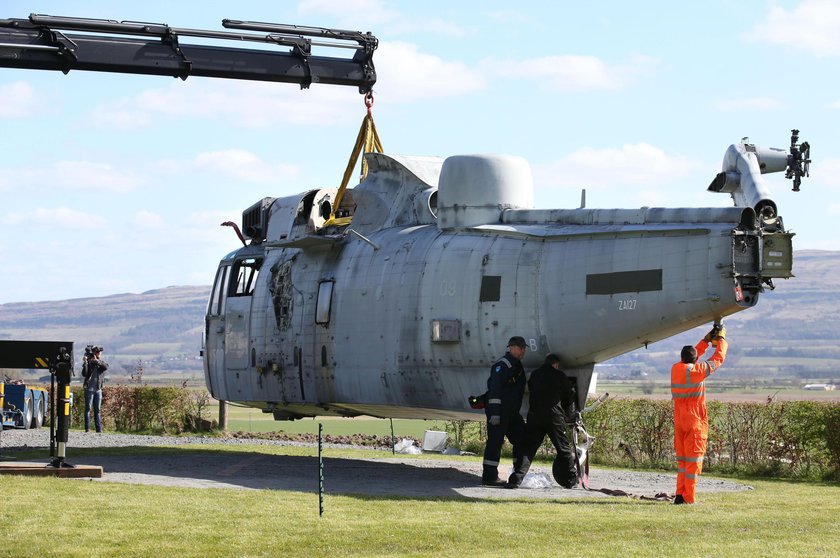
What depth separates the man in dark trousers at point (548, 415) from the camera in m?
17.7

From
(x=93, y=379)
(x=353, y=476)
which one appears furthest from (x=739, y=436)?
(x=93, y=379)

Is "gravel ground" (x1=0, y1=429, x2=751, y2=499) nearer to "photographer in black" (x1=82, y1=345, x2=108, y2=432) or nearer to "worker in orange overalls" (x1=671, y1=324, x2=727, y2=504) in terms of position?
"worker in orange overalls" (x1=671, y1=324, x2=727, y2=504)

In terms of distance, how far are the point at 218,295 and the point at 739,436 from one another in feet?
37.0

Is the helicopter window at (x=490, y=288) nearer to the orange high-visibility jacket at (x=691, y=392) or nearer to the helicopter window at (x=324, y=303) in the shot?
the orange high-visibility jacket at (x=691, y=392)

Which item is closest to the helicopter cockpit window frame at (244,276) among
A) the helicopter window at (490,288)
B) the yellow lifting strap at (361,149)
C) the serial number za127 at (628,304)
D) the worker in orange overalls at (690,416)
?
the yellow lifting strap at (361,149)

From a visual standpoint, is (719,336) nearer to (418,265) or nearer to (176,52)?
(418,265)

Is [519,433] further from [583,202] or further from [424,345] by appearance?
[583,202]

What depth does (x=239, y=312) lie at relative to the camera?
24172 millimetres

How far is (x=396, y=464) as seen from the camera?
2341 centimetres

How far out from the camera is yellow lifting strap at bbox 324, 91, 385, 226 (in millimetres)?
23397

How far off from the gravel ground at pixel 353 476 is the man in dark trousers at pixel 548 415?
14.7 inches

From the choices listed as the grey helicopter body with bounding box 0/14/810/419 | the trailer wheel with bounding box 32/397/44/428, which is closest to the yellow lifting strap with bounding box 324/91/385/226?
the grey helicopter body with bounding box 0/14/810/419

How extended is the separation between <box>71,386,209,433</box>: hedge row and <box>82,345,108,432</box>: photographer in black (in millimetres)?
1883

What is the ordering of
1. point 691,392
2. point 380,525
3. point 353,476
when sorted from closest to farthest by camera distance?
point 380,525 → point 691,392 → point 353,476
